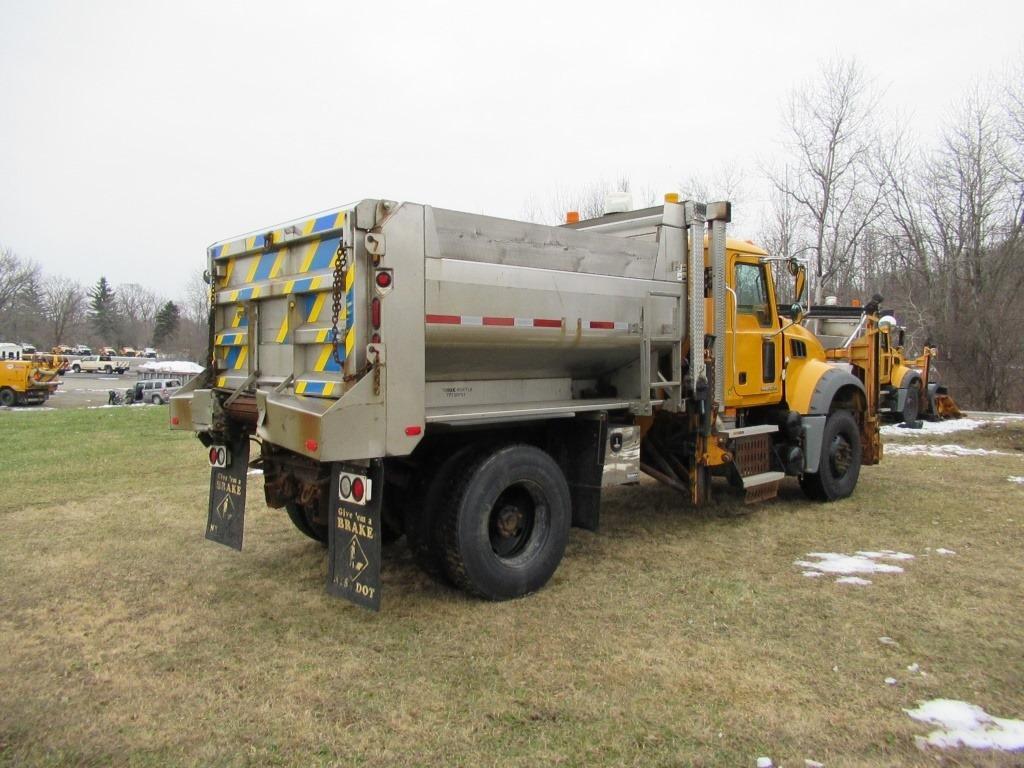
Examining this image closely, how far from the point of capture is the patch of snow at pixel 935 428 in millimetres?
13977

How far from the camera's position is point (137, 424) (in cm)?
1546

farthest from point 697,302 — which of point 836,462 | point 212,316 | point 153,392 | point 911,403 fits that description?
point 153,392

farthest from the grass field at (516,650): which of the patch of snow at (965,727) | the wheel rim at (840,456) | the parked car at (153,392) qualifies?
the parked car at (153,392)

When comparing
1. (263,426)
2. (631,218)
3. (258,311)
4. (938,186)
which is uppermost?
(938,186)

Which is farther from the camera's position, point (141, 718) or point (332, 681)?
point (332, 681)

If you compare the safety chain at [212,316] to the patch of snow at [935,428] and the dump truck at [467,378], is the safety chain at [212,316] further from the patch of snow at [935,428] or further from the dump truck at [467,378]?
the patch of snow at [935,428]

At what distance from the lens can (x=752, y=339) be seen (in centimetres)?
685

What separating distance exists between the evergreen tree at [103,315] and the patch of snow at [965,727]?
98504mm

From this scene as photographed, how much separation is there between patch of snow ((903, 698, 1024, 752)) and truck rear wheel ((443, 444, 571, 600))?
2.33 m

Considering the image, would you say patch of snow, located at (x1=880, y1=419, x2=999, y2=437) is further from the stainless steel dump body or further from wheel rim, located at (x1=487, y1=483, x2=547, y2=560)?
wheel rim, located at (x1=487, y1=483, x2=547, y2=560)

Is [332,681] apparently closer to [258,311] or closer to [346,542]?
[346,542]

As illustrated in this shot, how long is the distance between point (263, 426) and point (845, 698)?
340 centimetres

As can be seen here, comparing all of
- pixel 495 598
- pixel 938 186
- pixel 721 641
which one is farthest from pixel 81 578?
pixel 938 186

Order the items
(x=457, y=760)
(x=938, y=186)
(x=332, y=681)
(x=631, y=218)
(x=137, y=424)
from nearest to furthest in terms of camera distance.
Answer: (x=457, y=760) → (x=332, y=681) → (x=631, y=218) → (x=137, y=424) → (x=938, y=186)
